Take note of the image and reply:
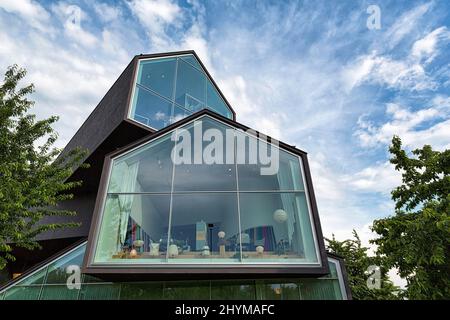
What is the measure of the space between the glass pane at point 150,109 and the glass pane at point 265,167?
3.78 meters

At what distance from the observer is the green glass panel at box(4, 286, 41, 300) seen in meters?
6.98

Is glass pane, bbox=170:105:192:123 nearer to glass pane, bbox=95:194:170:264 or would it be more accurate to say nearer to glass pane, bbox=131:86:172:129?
glass pane, bbox=131:86:172:129

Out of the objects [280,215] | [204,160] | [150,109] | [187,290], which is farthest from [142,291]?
[150,109]

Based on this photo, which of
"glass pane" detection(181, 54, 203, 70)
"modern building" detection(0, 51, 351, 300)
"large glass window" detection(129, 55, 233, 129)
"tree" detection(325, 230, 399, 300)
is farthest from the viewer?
"tree" detection(325, 230, 399, 300)

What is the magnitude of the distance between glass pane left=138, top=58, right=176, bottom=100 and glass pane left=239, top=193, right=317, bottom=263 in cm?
622

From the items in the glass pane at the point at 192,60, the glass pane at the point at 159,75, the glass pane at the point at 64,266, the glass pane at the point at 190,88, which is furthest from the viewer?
the glass pane at the point at 192,60

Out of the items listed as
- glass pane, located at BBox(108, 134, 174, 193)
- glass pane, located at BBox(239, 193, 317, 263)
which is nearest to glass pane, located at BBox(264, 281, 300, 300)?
glass pane, located at BBox(239, 193, 317, 263)

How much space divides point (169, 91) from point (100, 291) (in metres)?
7.33

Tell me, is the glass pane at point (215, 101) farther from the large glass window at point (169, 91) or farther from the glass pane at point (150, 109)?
the glass pane at point (150, 109)

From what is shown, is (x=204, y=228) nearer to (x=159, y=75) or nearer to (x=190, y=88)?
(x=159, y=75)

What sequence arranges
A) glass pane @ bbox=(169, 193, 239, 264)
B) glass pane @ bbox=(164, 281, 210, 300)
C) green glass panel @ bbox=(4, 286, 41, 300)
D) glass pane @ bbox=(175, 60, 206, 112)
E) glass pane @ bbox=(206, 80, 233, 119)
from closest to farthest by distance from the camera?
glass pane @ bbox=(169, 193, 239, 264) < glass pane @ bbox=(164, 281, 210, 300) < green glass panel @ bbox=(4, 286, 41, 300) < glass pane @ bbox=(175, 60, 206, 112) < glass pane @ bbox=(206, 80, 233, 119)

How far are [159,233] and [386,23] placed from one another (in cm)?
1174

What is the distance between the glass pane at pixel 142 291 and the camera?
6.39 metres

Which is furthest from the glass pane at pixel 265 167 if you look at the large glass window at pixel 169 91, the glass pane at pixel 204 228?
the large glass window at pixel 169 91
